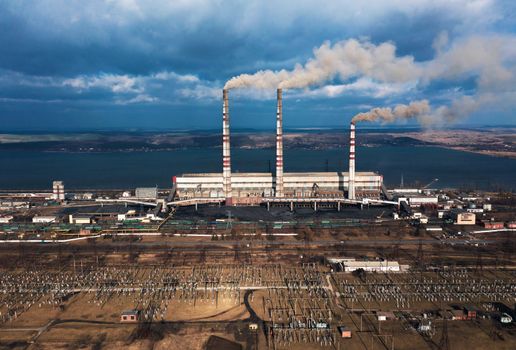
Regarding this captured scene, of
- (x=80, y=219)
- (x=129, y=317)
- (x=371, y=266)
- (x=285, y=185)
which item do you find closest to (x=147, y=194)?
(x=80, y=219)

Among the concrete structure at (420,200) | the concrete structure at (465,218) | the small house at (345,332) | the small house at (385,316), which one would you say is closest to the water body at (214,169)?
the concrete structure at (420,200)

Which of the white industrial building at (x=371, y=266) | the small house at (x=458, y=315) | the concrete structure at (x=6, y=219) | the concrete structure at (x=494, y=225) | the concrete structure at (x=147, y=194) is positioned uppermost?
the concrete structure at (x=147, y=194)

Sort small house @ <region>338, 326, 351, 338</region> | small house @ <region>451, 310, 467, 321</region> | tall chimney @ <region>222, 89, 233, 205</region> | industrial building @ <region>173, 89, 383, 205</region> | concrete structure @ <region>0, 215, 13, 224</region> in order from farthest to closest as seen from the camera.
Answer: industrial building @ <region>173, 89, 383, 205</region>
tall chimney @ <region>222, 89, 233, 205</region>
concrete structure @ <region>0, 215, 13, 224</region>
small house @ <region>451, 310, 467, 321</region>
small house @ <region>338, 326, 351, 338</region>

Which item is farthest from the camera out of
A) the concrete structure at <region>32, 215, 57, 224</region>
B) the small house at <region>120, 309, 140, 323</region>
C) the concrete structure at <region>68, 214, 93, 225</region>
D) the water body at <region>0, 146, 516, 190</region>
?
the water body at <region>0, 146, 516, 190</region>

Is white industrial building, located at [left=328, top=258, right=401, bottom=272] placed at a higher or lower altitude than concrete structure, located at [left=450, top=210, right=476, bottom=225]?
lower

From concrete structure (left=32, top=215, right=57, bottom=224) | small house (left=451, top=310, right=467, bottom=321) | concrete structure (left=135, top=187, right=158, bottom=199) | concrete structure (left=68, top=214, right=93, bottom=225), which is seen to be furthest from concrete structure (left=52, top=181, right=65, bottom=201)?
small house (left=451, top=310, right=467, bottom=321)

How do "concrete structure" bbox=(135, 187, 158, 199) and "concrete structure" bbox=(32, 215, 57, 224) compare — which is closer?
"concrete structure" bbox=(32, 215, 57, 224)

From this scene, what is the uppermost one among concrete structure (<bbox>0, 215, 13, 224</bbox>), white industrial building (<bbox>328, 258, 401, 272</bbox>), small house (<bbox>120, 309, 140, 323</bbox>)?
concrete structure (<bbox>0, 215, 13, 224</bbox>)

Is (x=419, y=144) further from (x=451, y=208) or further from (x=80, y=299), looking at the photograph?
(x=80, y=299)

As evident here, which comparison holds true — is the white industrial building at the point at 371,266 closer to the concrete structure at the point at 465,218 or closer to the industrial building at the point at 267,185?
the concrete structure at the point at 465,218

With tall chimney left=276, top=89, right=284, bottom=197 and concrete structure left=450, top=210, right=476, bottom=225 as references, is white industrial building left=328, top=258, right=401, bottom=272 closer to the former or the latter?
concrete structure left=450, top=210, right=476, bottom=225
